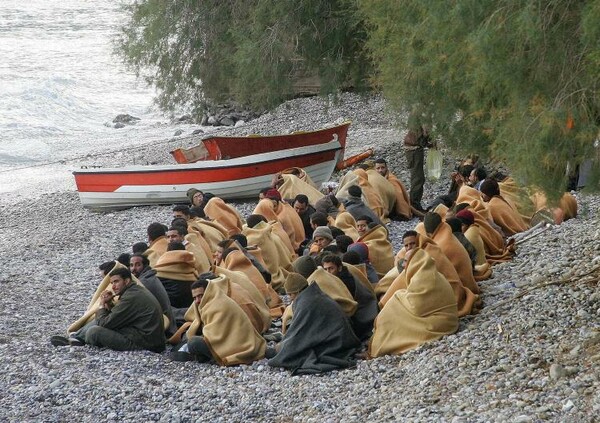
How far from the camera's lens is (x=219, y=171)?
2048 cm

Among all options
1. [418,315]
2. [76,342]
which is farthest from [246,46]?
[418,315]

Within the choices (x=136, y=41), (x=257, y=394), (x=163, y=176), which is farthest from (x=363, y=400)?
(x=136, y=41)

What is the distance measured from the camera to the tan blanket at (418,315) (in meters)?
10.9

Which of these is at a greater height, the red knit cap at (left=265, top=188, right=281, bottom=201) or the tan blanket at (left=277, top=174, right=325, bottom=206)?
the red knit cap at (left=265, top=188, right=281, bottom=201)

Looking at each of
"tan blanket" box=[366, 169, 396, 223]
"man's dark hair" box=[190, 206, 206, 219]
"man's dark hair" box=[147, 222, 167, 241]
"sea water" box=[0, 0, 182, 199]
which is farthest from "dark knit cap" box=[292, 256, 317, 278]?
"sea water" box=[0, 0, 182, 199]

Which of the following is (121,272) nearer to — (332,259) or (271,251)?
(332,259)

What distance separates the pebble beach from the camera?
8891mm

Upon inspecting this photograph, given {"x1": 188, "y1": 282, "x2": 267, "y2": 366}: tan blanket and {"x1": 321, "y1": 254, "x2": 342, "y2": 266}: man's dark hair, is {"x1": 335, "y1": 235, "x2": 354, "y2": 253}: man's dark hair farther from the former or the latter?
{"x1": 188, "y1": 282, "x2": 267, "y2": 366}: tan blanket

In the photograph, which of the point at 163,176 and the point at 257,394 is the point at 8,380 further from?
the point at 163,176

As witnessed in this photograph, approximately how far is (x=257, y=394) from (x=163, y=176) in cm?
1085

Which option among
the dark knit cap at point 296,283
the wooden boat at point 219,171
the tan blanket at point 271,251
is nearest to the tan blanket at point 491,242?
the tan blanket at point 271,251

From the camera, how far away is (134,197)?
2109cm

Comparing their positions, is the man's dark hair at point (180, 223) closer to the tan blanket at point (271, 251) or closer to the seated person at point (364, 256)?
the tan blanket at point (271, 251)

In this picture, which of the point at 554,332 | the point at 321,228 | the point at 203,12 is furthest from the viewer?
the point at 203,12
